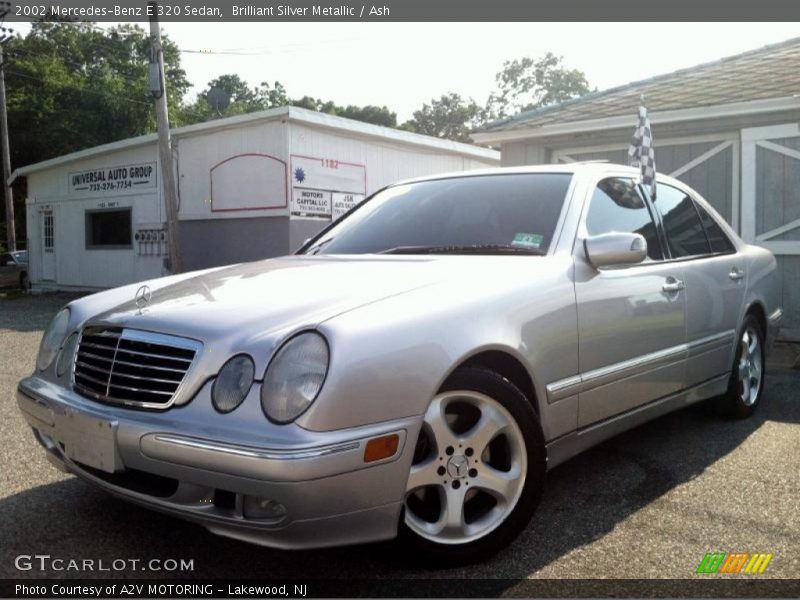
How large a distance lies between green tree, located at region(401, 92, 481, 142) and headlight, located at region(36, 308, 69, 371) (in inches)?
2249

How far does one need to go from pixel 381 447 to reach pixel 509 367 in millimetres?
748

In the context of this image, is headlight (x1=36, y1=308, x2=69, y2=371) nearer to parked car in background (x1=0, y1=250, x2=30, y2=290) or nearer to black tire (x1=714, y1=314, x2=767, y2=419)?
A: black tire (x1=714, y1=314, x2=767, y2=419)

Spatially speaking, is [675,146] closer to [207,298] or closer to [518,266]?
Answer: [518,266]

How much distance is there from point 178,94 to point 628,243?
4462 centimetres

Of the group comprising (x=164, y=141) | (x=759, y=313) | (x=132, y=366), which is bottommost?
(x=759, y=313)

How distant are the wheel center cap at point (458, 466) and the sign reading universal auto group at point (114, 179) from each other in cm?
1468

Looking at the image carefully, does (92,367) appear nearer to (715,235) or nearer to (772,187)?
(715,235)

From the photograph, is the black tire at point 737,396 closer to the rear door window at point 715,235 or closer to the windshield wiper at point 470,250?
the rear door window at point 715,235

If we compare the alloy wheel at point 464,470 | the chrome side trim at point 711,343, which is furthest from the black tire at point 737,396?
the alloy wheel at point 464,470

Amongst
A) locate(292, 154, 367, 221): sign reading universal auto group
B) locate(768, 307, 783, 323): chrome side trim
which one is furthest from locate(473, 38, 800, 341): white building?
locate(292, 154, 367, 221): sign reading universal auto group

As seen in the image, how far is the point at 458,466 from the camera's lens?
8.52ft

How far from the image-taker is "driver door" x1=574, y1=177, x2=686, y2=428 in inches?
125

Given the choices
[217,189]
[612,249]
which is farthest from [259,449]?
[217,189]

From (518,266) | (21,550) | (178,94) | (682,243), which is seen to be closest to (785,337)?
(682,243)
